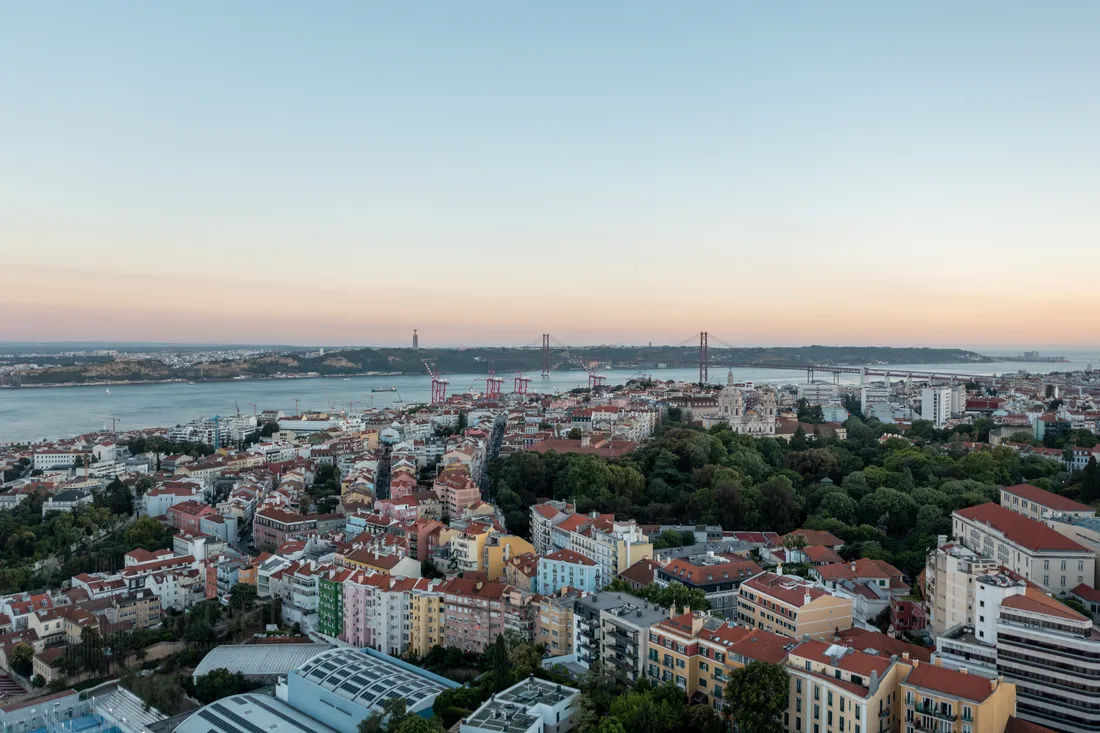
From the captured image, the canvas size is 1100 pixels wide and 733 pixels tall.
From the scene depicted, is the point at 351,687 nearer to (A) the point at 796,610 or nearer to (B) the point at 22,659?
(A) the point at 796,610

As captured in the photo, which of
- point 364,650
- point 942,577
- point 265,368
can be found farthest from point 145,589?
point 265,368

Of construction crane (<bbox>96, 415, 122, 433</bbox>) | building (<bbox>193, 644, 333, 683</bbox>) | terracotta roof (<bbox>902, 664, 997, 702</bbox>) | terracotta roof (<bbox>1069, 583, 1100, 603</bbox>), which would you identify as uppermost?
terracotta roof (<bbox>902, 664, 997, 702</bbox>)

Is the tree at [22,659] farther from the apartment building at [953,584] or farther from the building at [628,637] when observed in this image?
the apartment building at [953,584]

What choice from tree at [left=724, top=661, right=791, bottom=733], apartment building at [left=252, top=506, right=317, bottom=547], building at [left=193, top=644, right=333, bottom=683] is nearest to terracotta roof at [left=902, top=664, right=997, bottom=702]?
tree at [left=724, top=661, right=791, bottom=733]

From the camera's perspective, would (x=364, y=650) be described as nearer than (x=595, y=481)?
Yes

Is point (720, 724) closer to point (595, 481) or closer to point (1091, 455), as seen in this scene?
point (595, 481)

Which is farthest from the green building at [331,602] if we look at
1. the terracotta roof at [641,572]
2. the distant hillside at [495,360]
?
the distant hillside at [495,360]

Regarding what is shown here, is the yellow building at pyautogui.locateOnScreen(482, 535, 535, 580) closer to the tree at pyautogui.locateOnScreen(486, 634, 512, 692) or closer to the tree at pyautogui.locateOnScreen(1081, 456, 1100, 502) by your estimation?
the tree at pyautogui.locateOnScreen(486, 634, 512, 692)
